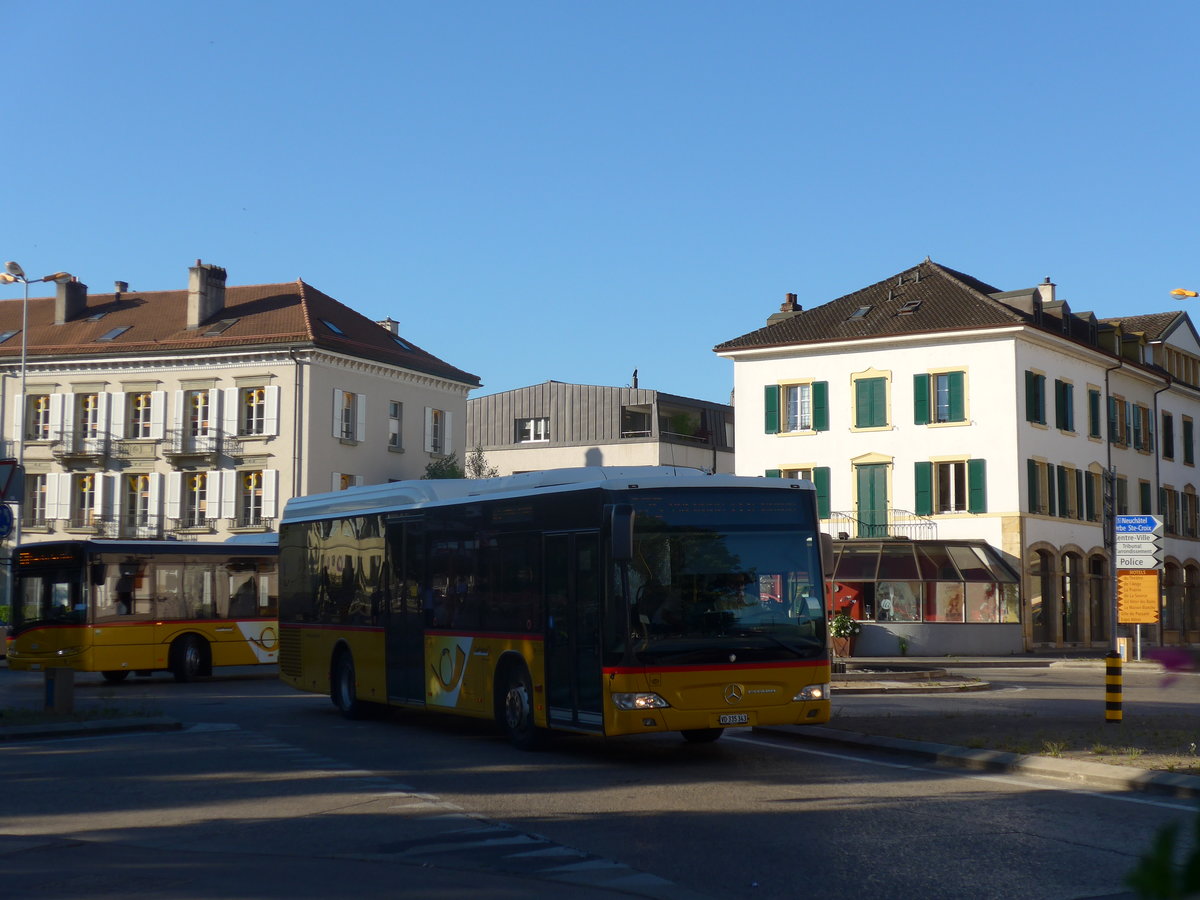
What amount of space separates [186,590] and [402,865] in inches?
846

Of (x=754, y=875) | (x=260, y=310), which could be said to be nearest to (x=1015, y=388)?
(x=260, y=310)

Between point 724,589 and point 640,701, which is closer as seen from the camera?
point 640,701

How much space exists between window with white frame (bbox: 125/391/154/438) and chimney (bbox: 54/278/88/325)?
648 cm

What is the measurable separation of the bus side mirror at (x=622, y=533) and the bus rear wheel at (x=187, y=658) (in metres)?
17.8

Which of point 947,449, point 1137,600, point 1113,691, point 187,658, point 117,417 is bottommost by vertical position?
point 187,658

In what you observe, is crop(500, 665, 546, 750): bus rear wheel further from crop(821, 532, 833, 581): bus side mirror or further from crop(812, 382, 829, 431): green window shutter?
crop(812, 382, 829, 431): green window shutter

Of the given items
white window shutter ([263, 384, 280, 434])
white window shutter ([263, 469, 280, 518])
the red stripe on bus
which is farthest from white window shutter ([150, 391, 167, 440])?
the red stripe on bus

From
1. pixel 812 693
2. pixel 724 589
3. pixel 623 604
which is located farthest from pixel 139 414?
pixel 812 693

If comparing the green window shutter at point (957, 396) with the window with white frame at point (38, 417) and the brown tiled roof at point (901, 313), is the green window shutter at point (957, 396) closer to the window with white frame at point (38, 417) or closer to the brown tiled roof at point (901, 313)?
the brown tiled roof at point (901, 313)

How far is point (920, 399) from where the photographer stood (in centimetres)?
4894

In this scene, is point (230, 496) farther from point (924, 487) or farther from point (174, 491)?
point (924, 487)

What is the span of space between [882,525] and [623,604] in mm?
36869

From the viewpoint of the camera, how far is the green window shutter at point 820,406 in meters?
50.8

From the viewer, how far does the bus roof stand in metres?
14.3
